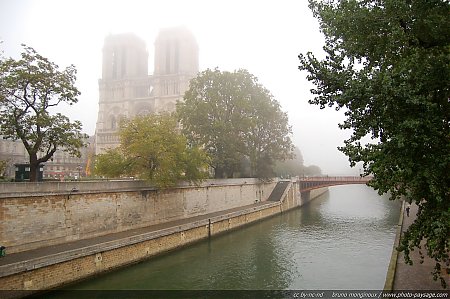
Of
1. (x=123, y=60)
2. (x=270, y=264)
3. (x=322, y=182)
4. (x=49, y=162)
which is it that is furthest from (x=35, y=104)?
(x=123, y=60)

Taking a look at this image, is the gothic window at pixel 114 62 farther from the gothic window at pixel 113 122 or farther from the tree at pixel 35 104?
the tree at pixel 35 104

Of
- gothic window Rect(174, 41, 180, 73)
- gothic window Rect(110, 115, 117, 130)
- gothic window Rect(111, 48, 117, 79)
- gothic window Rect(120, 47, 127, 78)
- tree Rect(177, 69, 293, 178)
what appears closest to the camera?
tree Rect(177, 69, 293, 178)

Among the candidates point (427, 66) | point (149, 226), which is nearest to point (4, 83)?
point (149, 226)

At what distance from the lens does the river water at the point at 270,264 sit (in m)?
17.2

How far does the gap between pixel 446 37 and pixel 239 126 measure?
30328mm

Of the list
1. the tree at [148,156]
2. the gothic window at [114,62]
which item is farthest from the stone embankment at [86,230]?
the gothic window at [114,62]

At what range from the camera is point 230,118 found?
40875 mm

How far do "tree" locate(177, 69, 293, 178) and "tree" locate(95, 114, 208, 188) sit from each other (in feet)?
34.4

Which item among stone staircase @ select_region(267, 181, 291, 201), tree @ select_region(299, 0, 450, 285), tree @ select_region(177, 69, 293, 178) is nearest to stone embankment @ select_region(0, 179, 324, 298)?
tree @ select_region(177, 69, 293, 178)

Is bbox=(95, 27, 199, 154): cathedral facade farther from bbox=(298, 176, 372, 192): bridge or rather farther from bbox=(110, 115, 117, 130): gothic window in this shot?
bbox=(298, 176, 372, 192): bridge

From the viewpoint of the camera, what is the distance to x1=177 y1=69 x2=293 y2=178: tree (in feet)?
128

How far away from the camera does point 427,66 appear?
30.0ft

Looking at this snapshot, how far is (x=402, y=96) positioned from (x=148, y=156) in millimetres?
19800

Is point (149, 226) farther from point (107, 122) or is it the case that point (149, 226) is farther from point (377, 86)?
point (107, 122)
